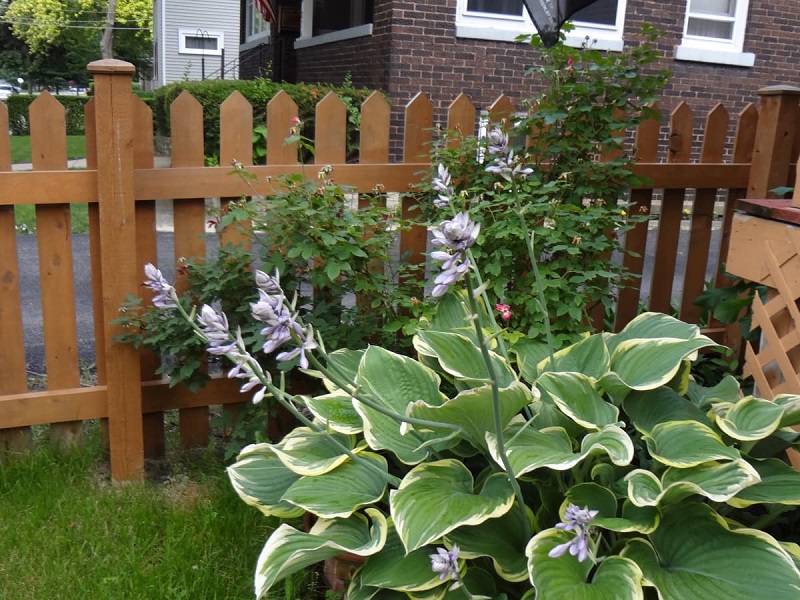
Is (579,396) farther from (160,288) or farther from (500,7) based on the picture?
(500,7)

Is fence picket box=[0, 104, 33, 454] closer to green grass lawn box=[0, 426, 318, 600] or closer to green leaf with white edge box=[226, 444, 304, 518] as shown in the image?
green grass lawn box=[0, 426, 318, 600]

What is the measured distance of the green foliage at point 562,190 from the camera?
288 centimetres

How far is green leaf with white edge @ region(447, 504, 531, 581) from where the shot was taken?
186 cm

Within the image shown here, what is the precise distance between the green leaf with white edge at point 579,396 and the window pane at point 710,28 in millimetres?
9872

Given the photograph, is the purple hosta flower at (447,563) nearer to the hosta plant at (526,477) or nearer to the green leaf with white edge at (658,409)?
the hosta plant at (526,477)

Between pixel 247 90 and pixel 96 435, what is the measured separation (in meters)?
7.18

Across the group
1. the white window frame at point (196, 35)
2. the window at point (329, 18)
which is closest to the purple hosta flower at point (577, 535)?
the window at point (329, 18)

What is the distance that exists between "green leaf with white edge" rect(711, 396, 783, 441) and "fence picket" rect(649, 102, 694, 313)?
173 centimetres

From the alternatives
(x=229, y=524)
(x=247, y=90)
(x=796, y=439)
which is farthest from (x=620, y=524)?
(x=247, y=90)

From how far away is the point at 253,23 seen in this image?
59.1 ft

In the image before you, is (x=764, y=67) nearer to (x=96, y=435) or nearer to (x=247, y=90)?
(x=247, y=90)

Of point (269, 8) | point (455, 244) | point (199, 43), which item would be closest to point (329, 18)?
point (269, 8)

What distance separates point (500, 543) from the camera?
1.91 metres

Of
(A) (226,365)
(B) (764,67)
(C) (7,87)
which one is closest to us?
(A) (226,365)
